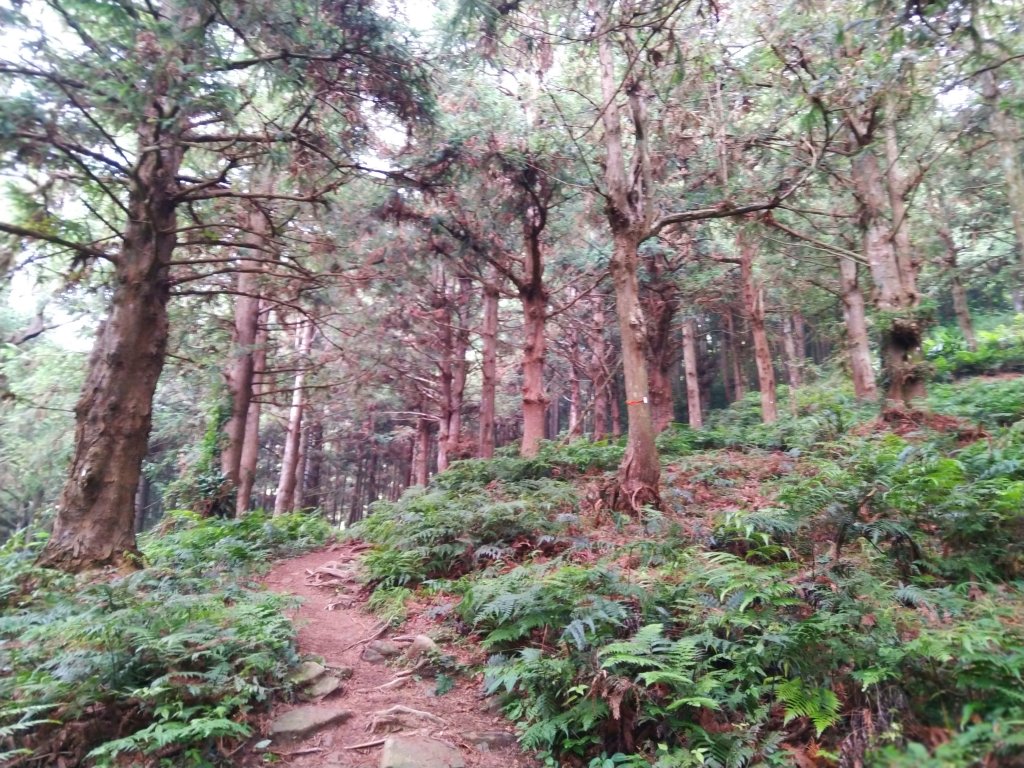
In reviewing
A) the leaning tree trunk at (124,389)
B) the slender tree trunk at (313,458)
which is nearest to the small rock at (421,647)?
the leaning tree trunk at (124,389)

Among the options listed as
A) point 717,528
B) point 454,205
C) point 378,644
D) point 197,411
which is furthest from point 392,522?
point 197,411

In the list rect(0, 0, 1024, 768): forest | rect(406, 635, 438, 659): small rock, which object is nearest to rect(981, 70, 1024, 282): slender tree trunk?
rect(0, 0, 1024, 768): forest

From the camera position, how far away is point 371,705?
4.18 meters

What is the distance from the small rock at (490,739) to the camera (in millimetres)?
3676

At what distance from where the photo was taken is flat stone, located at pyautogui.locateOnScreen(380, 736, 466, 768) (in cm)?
343

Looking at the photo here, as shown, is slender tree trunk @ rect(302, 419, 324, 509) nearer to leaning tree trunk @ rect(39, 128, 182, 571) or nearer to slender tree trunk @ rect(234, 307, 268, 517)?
slender tree trunk @ rect(234, 307, 268, 517)

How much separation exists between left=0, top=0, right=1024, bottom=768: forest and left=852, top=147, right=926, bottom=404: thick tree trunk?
2.4 inches

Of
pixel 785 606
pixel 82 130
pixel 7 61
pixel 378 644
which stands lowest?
pixel 378 644

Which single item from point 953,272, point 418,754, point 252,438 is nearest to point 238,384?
point 252,438

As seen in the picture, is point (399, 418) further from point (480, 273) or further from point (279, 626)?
point (279, 626)

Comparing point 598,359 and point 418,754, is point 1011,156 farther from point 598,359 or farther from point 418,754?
point 418,754

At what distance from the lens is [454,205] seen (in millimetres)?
11203

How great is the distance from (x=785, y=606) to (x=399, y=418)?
1921 cm

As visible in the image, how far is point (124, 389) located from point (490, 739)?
5810 millimetres
